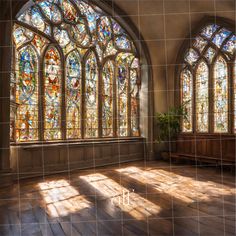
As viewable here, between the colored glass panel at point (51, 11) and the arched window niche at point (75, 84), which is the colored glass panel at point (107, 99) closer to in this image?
the arched window niche at point (75, 84)

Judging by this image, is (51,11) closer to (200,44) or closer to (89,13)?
(89,13)

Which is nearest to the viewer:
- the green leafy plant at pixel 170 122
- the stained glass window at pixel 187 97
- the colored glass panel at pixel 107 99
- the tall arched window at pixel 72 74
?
the green leafy plant at pixel 170 122

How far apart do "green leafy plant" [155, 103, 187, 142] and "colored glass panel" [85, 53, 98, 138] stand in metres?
1.35

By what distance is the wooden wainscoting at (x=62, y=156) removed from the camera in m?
2.83

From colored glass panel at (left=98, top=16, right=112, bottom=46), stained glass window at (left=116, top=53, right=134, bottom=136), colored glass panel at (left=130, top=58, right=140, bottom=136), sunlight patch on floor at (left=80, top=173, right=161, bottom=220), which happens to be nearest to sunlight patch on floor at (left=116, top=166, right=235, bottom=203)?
sunlight patch on floor at (left=80, top=173, right=161, bottom=220)

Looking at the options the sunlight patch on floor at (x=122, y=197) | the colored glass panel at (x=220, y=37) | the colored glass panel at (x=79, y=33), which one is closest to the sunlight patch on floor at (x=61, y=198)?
the sunlight patch on floor at (x=122, y=197)

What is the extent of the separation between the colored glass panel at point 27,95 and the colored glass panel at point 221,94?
2.57m

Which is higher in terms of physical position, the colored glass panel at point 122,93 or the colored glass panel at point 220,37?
the colored glass panel at point 220,37

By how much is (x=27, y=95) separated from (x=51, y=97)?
0.34m

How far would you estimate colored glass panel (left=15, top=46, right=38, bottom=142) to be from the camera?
303 cm

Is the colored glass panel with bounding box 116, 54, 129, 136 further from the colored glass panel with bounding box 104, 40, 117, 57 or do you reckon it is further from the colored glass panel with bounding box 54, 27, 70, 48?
the colored glass panel with bounding box 54, 27, 70, 48

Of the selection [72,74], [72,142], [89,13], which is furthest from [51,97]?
[89,13]

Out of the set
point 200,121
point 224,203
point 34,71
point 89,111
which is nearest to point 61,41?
point 34,71

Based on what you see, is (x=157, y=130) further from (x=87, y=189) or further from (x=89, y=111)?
(x=89, y=111)
